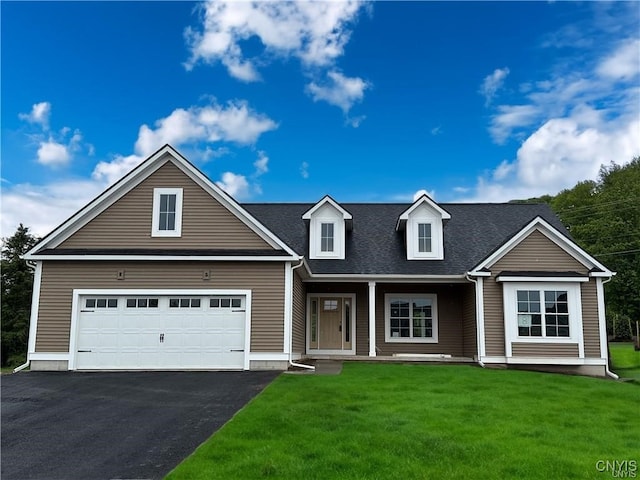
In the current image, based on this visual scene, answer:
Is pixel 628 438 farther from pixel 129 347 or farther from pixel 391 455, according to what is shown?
pixel 129 347

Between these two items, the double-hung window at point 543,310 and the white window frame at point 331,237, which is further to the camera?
the white window frame at point 331,237

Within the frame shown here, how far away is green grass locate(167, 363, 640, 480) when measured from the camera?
19.5 feet

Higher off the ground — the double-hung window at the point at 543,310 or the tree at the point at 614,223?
the tree at the point at 614,223

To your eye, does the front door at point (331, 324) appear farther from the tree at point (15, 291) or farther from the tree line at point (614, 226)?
the tree line at point (614, 226)

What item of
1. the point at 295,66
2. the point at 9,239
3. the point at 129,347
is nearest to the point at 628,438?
the point at 129,347

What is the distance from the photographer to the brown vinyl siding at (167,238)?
15.3 m

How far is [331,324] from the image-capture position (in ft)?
62.6

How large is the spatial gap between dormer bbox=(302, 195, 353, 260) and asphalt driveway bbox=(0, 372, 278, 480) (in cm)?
590

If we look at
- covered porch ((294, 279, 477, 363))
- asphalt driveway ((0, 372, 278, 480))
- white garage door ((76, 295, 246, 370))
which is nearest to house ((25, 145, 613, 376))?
white garage door ((76, 295, 246, 370))

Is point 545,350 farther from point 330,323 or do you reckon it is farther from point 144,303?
point 144,303

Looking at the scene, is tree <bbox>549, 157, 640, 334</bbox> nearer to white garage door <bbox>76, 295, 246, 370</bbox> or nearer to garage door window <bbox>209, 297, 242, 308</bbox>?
garage door window <bbox>209, 297, 242, 308</bbox>

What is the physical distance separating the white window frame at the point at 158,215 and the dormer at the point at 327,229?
4752 millimetres

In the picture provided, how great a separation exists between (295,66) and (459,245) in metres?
9.43

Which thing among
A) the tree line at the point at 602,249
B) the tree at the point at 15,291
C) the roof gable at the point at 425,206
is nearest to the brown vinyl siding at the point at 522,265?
the roof gable at the point at 425,206
